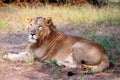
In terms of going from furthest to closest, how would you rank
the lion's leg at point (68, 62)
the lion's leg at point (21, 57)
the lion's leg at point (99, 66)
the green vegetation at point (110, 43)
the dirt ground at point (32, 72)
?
the green vegetation at point (110, 43) → the lion's leg at point (21, 57) → the lion's leg at point (68, 62) → the lion's leg at point (99, 66) → the dirt ground at point (32, 72)

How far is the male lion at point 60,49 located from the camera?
6504 mm

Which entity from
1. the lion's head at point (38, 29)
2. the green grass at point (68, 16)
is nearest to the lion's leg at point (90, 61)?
the lion's head at point (38, 29)

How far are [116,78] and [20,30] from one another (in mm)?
5129

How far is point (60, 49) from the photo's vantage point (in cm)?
698

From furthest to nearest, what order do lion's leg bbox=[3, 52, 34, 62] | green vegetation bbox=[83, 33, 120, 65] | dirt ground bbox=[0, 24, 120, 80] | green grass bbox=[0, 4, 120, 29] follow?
green grass bbox=[0, 4, 120, 29], green vegetation bbox=[83, 33, 120, 65], lion's leg bbox=[3, 52, 34, 62], dirt ground bbox=[0, 24, 120, 80]

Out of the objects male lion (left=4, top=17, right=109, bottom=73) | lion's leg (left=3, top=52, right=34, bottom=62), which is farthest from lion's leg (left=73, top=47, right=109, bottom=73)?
lion's leg (left=3, top=52, right=34, bottom=62)

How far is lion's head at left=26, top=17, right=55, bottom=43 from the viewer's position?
6.93 meters

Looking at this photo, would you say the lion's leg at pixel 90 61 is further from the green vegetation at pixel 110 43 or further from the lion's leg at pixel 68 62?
the green vegetation at pixel 110 43

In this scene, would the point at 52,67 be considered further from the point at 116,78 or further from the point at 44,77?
the point at 116,78

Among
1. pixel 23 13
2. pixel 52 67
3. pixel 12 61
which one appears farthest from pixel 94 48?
pixel 23 13

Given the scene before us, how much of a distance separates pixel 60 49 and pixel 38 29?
48cm

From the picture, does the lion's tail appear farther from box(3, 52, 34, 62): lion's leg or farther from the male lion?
box(3, 52, 34, 62): lion's leg

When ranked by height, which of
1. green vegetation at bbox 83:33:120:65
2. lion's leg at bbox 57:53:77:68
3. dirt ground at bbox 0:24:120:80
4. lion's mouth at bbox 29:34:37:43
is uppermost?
lion's mouth at bbox 29:34:37:43

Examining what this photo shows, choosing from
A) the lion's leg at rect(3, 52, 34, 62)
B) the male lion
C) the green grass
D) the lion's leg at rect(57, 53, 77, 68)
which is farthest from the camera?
the green grass
